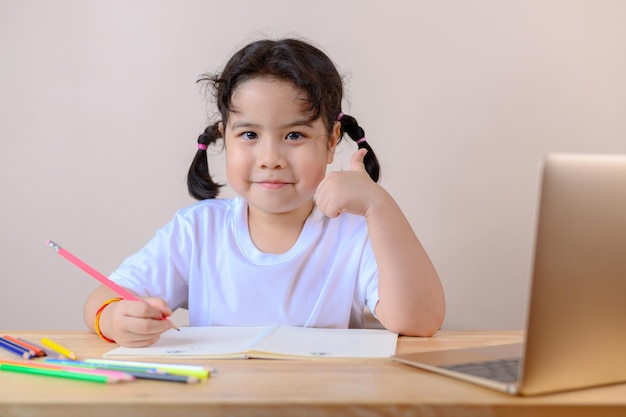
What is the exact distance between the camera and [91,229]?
6.50 feet

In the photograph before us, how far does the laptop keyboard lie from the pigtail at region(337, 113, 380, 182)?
0.66 metres

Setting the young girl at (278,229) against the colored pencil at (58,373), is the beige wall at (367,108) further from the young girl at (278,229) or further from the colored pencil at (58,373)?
the colored pencil at (58,373)

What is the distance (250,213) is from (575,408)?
0.87 meters

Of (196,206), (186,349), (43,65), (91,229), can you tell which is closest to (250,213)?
(196,206)

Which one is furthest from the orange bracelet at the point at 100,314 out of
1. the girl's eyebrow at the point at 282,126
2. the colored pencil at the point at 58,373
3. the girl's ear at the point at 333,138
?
the girl's ear at the point at 333,138

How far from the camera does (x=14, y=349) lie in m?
0.95

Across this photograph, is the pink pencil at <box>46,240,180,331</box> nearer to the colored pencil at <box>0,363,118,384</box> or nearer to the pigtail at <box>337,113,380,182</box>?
the colored pencil at <box>0,363,118,384</box>

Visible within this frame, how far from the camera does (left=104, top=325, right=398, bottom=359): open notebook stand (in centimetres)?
90

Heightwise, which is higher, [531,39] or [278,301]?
[531,39]

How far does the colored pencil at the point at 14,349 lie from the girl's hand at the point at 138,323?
0.37 feet

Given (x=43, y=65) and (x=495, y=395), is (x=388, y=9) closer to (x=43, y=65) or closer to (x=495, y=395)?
(x=43, y=65)

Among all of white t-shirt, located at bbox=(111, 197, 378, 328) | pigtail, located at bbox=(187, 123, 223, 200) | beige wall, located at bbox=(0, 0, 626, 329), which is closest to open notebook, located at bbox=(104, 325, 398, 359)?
white t-shirt, located at bbox=(111, 197, 378, 328)

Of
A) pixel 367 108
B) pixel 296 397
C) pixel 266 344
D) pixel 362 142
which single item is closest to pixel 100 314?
pixel 266 344

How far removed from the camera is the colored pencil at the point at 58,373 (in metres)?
0.75
